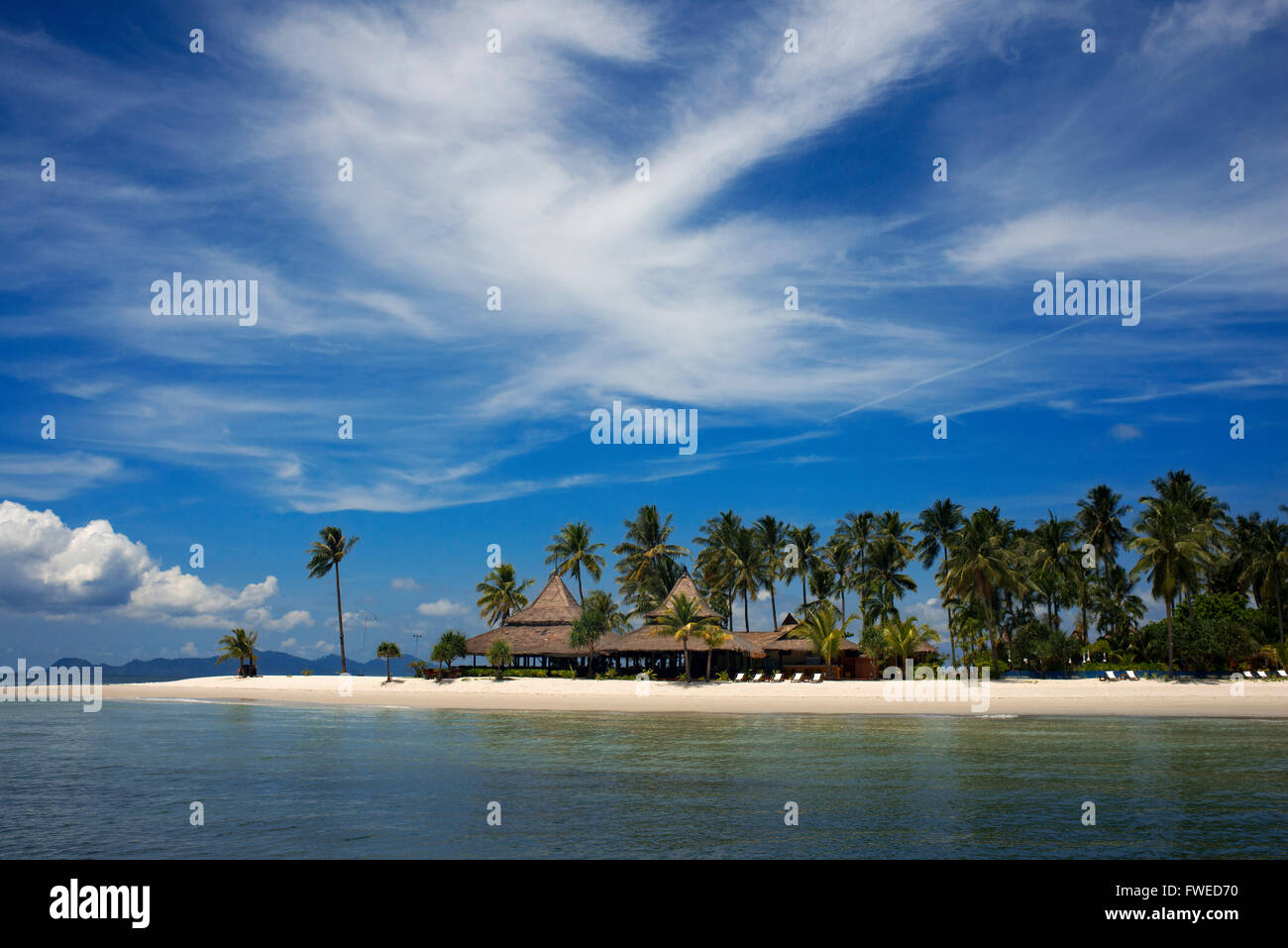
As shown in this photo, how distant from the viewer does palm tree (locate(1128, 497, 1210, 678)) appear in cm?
4888

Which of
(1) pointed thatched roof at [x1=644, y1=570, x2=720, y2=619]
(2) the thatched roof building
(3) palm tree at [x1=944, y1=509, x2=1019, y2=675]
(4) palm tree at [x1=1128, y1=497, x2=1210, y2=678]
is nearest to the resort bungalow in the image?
(2) the thatched roof building

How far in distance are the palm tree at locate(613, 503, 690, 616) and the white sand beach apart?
1718 centimetres

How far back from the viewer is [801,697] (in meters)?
46.5

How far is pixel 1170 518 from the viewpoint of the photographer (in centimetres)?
4941

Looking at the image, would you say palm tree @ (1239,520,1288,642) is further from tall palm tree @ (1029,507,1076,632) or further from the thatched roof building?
the thatched roof building

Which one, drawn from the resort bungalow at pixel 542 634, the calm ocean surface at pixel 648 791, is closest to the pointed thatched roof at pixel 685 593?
the resort bungalow at pixel 542 634

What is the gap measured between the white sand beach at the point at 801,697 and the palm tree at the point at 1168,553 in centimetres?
555

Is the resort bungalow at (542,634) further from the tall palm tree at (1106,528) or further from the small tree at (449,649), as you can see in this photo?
the tall palm tree at (1106,528)

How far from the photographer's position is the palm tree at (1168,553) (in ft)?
160

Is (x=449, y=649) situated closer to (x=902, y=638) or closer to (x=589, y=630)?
(x=589, y=630)

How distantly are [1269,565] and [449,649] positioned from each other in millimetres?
51487

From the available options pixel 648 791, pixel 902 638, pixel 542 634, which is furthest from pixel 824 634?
pixel 648 791

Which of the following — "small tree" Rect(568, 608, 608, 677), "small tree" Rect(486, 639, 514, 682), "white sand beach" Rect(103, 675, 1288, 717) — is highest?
"small tree" Rect(568, 608, 608, 677)
